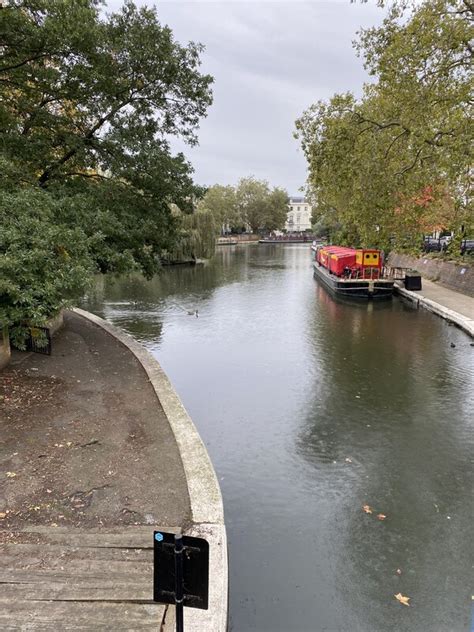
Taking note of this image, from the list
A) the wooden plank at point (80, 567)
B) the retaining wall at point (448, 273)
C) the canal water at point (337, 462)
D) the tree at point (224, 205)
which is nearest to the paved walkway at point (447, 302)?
the retaining wall at point (448, 273)

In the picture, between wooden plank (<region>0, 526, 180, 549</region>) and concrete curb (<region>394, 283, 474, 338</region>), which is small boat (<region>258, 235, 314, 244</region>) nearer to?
concrete curb (<region>394, 283, 474, 338</region>)

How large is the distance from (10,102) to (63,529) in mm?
11708

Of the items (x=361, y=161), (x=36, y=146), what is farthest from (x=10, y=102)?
(x=361, y=161)

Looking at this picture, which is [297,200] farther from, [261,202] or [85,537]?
[85,537]

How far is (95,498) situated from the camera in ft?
17.4

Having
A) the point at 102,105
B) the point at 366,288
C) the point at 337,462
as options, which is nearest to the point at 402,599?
the point at 337,462

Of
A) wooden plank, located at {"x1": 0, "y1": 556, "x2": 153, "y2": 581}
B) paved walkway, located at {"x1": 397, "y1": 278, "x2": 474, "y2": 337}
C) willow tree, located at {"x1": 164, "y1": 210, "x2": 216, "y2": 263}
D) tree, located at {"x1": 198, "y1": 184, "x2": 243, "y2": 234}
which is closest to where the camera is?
wooden plank, located at {"x1": 0, "y1": 556, "x2": 153, "y2": 581}

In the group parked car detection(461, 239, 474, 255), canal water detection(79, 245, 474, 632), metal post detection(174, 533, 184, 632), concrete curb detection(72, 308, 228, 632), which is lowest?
canal water detection(79, 245, 474, 632)

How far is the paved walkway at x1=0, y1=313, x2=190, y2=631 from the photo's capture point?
3736 mm

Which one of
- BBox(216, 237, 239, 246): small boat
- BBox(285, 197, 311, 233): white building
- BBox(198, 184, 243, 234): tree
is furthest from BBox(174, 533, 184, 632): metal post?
BBox(285, 197, 311, 233): white building

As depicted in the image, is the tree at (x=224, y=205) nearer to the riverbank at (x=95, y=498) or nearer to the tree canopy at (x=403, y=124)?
the tree canopy at (x=403, y=124)

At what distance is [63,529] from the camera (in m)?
4.69

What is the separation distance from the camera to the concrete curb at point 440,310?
16922 mm

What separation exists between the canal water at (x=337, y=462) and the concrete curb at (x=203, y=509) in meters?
0.71
